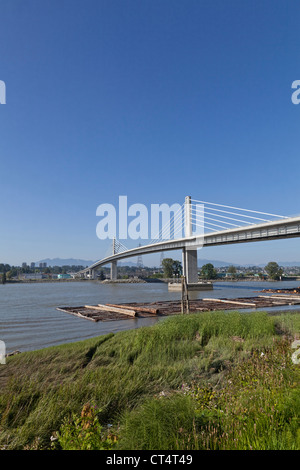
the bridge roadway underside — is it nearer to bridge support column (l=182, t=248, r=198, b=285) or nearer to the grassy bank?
bridge support column (l=182, t=248, r=198, b=285)

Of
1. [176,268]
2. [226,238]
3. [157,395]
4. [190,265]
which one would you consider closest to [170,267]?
[176,268]

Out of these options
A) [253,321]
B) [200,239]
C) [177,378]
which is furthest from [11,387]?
[200,239]

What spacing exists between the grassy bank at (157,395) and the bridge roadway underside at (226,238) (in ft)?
111

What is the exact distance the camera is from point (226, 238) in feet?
170

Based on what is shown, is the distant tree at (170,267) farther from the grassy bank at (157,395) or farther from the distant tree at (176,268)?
the grassy bank at (157,395)

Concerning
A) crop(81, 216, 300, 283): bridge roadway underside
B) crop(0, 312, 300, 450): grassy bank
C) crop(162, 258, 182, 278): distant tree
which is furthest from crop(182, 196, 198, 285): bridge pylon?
crop(162, 258, 182, 278): distant tree

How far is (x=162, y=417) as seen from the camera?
12.3 ft

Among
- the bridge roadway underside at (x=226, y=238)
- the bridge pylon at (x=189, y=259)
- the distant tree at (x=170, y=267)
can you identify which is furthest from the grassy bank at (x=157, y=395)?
the distant tree at (x=170, y=267)

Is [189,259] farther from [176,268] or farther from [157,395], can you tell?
[176,268]

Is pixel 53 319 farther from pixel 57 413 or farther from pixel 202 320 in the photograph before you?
pixel 57 413

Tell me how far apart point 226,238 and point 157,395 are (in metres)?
48.4

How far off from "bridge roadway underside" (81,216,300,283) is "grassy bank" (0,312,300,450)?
3379cm
